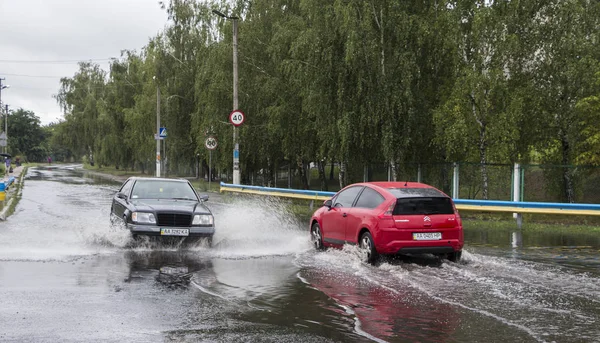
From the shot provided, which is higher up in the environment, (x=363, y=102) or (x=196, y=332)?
(x=363, y=102)

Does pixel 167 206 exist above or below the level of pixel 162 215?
above

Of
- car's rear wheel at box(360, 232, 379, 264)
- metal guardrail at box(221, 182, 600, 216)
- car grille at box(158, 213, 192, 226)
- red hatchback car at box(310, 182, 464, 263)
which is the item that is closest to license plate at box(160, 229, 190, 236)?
car grille at box(158, 213, 192, 226)

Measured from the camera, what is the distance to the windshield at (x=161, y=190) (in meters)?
14.3

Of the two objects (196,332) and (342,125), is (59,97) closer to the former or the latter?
(342,125)

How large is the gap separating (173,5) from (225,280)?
4411 centimetres

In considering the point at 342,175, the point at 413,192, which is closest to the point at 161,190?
the point at 413,192

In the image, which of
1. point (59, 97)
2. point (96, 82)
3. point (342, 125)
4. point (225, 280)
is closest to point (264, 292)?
→ point (225, 280)

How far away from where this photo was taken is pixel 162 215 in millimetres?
12828

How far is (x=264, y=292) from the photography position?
884 centimetres

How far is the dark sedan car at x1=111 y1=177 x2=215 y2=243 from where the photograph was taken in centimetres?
1275

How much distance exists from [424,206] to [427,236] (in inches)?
21.8

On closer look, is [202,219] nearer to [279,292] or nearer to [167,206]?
[167,206]

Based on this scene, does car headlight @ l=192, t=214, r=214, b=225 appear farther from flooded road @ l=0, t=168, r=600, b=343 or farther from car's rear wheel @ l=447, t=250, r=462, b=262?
car's rear wheel @ l=447, t=250, r=462, b=262

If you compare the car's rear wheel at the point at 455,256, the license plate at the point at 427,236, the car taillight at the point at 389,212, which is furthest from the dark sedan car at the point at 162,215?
the car's rear wheel at the point at 455,256
